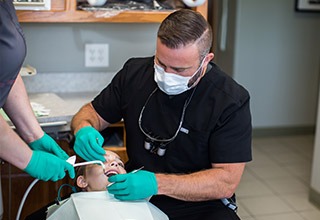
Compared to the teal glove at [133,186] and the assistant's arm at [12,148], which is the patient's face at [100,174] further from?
the assistant's arm at [12,148]

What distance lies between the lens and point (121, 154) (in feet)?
6.99

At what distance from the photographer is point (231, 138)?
1.59 meters

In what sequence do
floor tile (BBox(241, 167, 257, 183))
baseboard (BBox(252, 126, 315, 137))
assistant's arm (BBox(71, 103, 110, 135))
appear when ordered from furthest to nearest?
baseboard (BBox(252, 126, 315, 137))
floor tile (BBox(241, 167, 257, 183))
assistant's arm (BBox(71, 103, 110, 135))

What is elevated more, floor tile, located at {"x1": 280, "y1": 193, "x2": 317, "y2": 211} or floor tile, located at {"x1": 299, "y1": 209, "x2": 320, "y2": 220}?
floor tile, located at {"x1": 299, "y1": 209, "x2": 320, "y2": 220}

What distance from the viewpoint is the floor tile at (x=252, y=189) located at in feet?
9.95

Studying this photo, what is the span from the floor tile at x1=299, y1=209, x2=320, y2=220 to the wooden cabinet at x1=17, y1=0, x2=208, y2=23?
1508mm

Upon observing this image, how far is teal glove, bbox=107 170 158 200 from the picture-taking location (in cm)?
143

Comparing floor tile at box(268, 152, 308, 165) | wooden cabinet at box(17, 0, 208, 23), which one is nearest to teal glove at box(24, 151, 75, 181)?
wooden cabinet at box(17, 0, 208, 23)

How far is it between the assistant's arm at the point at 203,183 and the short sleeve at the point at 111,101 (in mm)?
462

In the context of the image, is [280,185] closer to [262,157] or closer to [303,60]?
[262,157]

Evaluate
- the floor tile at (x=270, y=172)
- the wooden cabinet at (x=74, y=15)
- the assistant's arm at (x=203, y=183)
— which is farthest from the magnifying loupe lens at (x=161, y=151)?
the floor tile at (x=270, y=172)

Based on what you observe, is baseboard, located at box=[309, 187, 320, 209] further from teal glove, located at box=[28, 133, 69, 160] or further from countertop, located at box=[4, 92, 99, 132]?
teal glove, located at box=[28, 133, 69, 160]

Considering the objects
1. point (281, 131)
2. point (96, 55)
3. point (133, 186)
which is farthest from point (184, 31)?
point (281, 131)

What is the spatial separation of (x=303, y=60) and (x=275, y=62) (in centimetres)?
29
